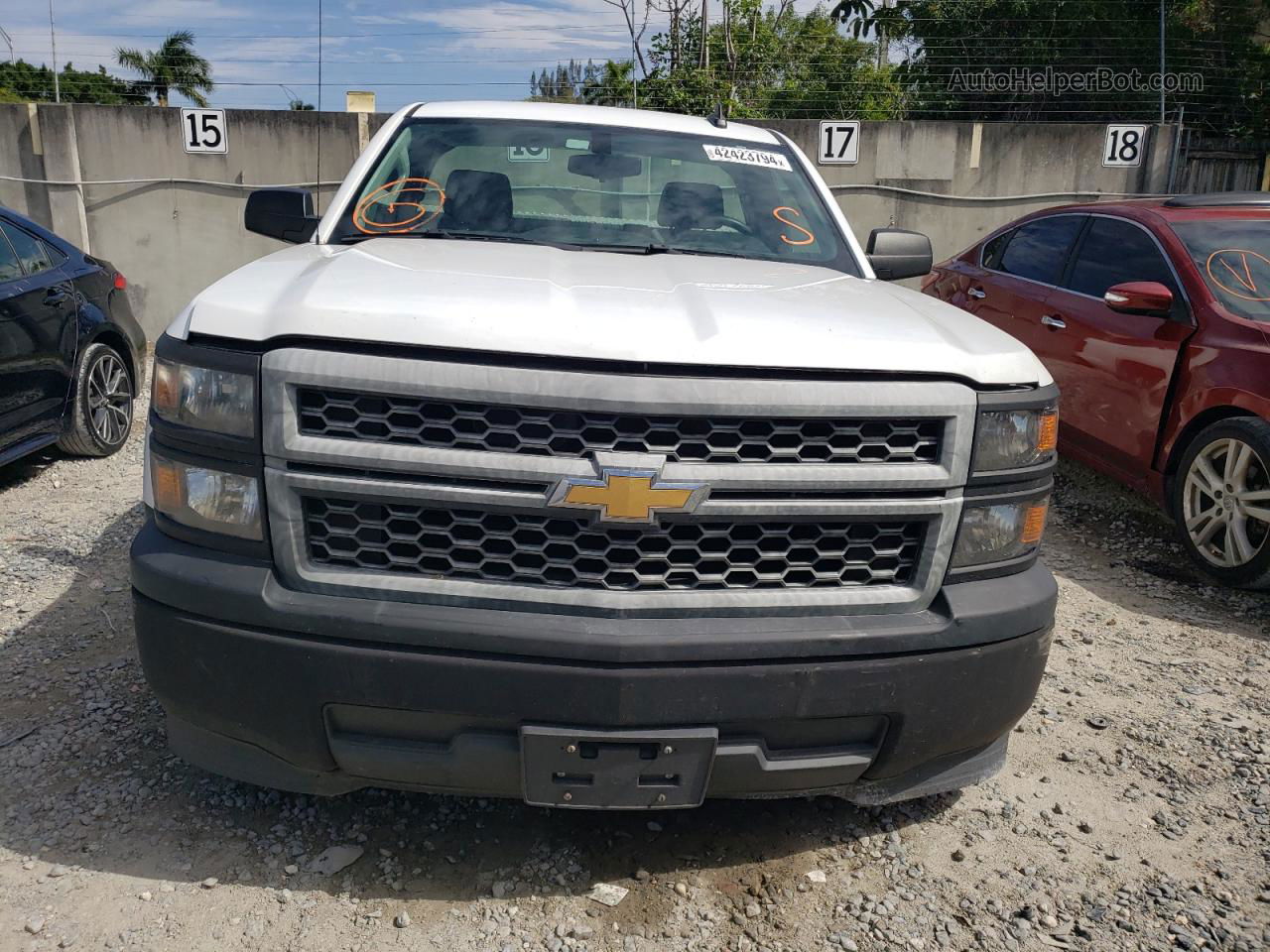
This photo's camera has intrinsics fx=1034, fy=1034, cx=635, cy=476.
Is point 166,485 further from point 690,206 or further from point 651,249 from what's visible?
point 690,206

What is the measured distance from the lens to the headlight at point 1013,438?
2.36 metres

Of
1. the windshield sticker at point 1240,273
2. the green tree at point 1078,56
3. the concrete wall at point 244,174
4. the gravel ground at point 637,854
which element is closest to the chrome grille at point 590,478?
the gravel ground at point 637,854

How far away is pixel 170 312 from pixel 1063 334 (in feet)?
31.2

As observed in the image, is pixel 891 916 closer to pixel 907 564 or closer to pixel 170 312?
pixel 907 564

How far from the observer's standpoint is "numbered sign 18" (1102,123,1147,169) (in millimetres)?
11781

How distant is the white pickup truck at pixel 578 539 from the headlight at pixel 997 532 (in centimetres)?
1

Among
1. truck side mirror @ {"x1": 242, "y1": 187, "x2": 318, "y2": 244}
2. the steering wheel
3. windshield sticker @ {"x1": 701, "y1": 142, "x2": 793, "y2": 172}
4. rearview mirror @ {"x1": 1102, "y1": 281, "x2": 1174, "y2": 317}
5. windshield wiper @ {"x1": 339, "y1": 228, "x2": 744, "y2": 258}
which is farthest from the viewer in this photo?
rearview mirror @ {"x1": 1102, "y1": 281, "x2": 1174, "y2": 317}

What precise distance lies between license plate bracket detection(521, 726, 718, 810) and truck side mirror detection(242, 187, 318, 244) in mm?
2144

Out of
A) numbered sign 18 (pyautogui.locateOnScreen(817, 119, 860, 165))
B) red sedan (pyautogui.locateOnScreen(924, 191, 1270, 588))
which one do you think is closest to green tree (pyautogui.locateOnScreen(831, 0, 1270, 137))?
numbered sign 18 (pyautogui.locateOnScreen(817, 119, 860, 165))

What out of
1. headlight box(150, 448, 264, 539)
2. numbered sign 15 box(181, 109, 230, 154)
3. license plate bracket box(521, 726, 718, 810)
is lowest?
license plate bracket box(521, 726, 718, 810)

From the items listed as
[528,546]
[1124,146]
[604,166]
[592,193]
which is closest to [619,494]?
[528,546]

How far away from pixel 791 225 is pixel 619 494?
6.29 ft

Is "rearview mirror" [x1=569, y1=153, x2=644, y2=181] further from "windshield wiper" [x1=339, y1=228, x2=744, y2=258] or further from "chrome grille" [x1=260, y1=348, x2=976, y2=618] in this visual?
"chrome grille" [x1=260, y1=348, x2=976, y2=618]

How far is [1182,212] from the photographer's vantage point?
5.57m
